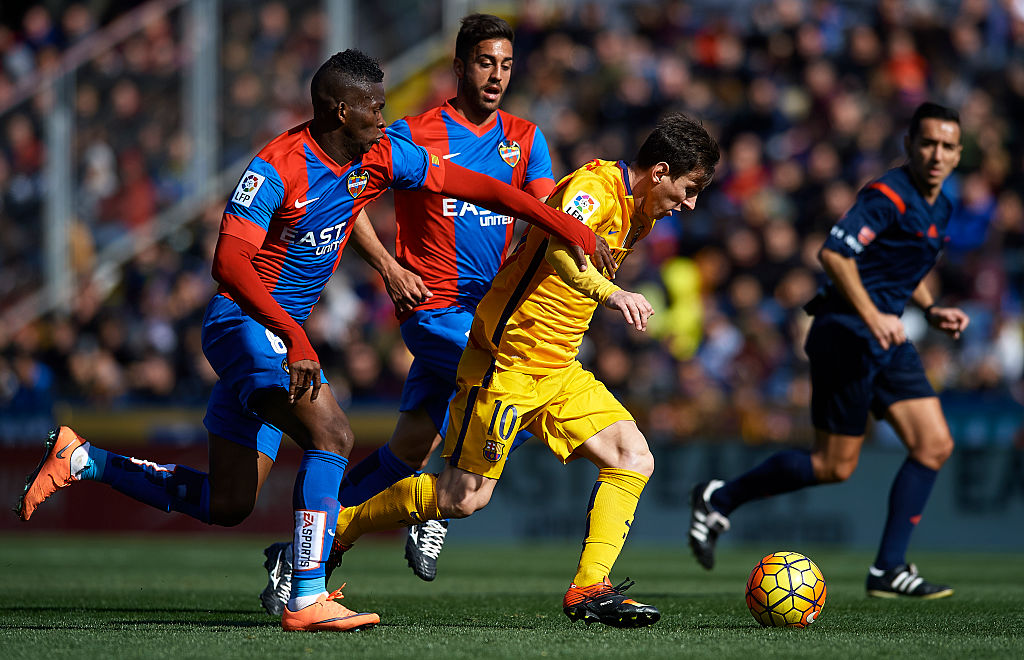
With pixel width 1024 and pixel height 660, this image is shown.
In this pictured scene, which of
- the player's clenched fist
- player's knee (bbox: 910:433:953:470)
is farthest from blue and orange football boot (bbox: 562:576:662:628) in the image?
player's knee (bbox: 910:433:953:470)

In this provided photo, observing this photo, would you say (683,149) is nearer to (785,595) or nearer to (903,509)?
(785,595)

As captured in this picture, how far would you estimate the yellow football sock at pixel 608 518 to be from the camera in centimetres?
564

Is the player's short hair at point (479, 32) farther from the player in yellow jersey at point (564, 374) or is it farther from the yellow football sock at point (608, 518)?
the yellow football sock at point (608, 518)

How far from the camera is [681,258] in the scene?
601 inches

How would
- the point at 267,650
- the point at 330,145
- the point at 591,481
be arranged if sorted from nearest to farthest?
the point at 267,650 < the point at 330,145 < the point at 591,481

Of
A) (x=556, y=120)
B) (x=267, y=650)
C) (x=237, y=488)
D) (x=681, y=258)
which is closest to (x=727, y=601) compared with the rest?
(x=237, y=488)

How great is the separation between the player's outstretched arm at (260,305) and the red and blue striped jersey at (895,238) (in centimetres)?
352

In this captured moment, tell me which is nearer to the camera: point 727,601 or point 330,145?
point 330,145

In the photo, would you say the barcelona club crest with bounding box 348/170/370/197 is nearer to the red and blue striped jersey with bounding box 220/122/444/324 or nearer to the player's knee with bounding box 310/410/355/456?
the red and blue striped jersey with bounding box 220/122/444/324

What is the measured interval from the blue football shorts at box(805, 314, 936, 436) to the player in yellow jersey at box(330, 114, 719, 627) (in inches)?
83.6

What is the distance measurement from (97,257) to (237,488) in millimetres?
11901

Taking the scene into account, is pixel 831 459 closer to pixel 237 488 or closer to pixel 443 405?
pixel 443 405

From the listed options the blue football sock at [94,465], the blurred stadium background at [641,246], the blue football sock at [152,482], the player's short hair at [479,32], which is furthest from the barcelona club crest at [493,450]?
the blurred stadium background at [641,246]

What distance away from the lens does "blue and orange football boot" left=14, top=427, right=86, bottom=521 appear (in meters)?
6.18
